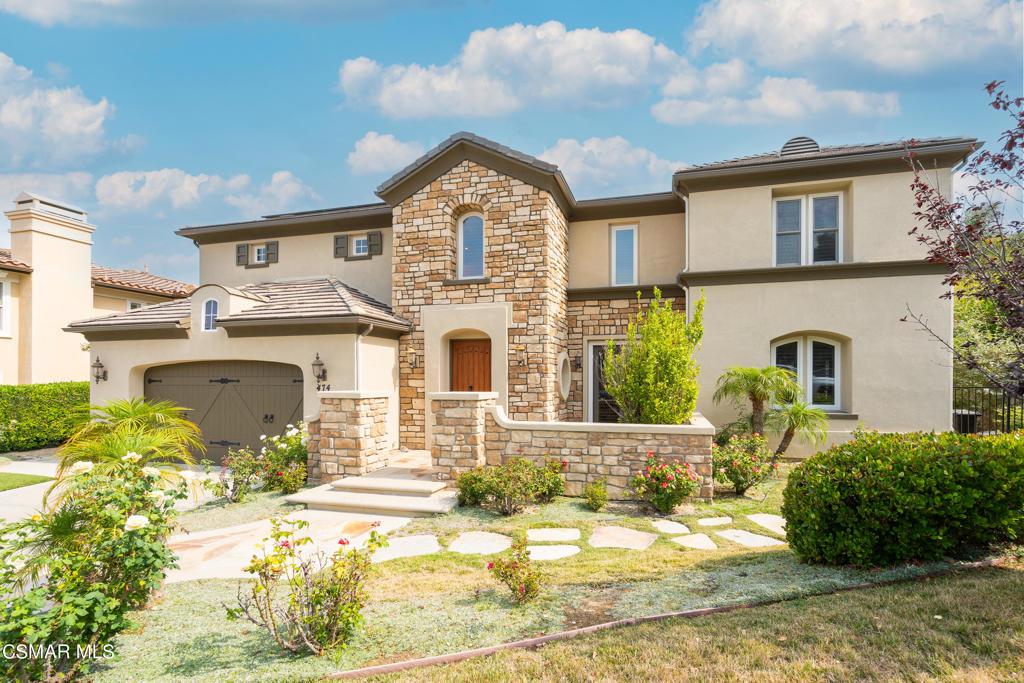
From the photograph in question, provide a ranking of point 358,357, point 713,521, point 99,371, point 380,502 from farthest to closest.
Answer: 1. point 99,371
2. point 358,357
3. point 380,502
4. point 713,521

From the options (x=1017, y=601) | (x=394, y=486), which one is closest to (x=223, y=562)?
(x=394, y=486)

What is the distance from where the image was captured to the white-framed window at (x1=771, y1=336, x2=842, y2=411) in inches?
424

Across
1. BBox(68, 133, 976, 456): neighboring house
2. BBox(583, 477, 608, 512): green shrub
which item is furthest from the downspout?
BBox(583, 477, 608, 512): green shrub

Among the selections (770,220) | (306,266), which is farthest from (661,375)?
(306,266)

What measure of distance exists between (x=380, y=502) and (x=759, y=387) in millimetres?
7244

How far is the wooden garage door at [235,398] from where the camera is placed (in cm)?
1121

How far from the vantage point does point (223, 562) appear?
573 centimetres

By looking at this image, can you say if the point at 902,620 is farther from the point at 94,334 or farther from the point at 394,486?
the point at 94,334

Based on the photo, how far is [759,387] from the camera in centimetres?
949

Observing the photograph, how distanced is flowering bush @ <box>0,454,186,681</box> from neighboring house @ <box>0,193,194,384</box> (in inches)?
575

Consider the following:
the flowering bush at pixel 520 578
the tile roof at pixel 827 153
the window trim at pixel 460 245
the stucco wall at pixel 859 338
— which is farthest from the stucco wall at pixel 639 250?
the flowering bush at pixel 520 578

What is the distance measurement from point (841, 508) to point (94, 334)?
15691 mm

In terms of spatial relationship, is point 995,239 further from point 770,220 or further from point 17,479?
point 17,479

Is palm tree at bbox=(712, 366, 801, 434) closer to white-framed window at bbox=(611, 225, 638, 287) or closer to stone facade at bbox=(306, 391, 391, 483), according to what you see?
white-framed window at bbox=(611, 225, 638, 287)
